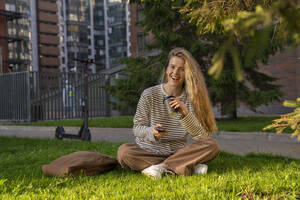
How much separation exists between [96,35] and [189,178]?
86.8m

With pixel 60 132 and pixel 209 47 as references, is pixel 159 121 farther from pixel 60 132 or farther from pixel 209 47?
pixel 209 47

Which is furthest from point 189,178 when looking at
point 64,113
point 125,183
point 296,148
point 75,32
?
point 75,32

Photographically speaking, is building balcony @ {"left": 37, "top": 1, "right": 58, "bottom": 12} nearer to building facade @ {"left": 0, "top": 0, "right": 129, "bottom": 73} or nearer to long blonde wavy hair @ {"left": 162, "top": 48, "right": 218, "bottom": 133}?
building facade @ {"left": 0, "top": 0, "right": 129, "bottom": 73}

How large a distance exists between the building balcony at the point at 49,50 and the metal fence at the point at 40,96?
55869mm

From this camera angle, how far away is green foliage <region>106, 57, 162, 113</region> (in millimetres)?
11384

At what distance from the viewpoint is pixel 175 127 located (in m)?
4.01

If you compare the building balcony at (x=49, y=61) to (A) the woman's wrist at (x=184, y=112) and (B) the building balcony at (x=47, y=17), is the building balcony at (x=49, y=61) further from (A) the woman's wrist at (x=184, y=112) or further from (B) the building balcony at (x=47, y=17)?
(A) the woman's wrist at (x=184, y=112)

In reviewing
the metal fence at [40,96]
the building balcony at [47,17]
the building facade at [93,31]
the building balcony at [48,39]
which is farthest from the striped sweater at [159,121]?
the building balcony at [47,17]

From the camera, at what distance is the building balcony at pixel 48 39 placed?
70.8 m

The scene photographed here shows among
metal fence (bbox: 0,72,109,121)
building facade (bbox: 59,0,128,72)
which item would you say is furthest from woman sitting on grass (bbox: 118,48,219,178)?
building facade (bbox: 59,0,128,72)

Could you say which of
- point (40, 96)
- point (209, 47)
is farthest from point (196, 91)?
point (40, 96)

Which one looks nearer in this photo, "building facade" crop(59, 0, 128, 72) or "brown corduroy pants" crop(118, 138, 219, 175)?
"brown corduroy pants" crop(118, 138, 219, 175)

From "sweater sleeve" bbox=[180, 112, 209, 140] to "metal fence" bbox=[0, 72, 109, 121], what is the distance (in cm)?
1326

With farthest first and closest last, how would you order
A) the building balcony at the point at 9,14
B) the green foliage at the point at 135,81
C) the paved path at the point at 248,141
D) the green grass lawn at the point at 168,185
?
the building balcony at the point at 9,14
the green foliage at the point at 135,81
the paved path at the point at 248,141
the green grass lawn at the point at 168,185
